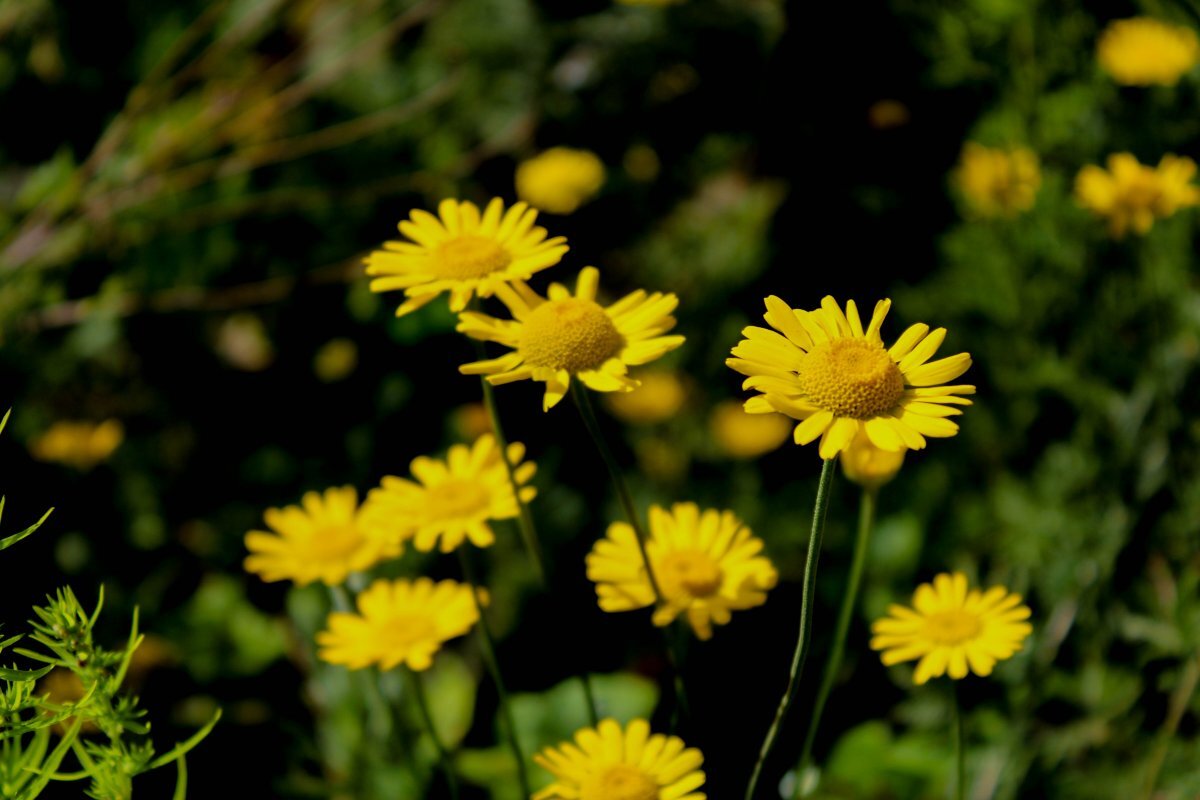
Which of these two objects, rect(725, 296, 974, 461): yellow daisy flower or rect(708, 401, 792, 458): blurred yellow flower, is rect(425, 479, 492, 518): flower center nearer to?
rect(725, 296, 974, 461): yellow daisy flower

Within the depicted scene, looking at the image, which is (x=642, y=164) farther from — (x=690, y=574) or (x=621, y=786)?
(x=621, y=786)

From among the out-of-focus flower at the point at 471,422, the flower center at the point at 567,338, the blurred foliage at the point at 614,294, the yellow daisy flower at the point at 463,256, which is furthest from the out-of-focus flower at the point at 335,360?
the flower center at the point at 567,338

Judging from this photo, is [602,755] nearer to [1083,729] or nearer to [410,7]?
[1083,729]

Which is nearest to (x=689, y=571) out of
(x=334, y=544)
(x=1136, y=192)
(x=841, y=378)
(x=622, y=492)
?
(x=622, y=492)

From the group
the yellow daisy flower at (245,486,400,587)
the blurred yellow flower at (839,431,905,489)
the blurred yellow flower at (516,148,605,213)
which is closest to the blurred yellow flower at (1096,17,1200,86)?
the blurred yellow flower at (516,148,605,213)

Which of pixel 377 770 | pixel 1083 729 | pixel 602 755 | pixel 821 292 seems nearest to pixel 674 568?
pixel 602 755

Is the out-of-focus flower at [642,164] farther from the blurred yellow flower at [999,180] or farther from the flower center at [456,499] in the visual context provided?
the flower center at [456,499]
